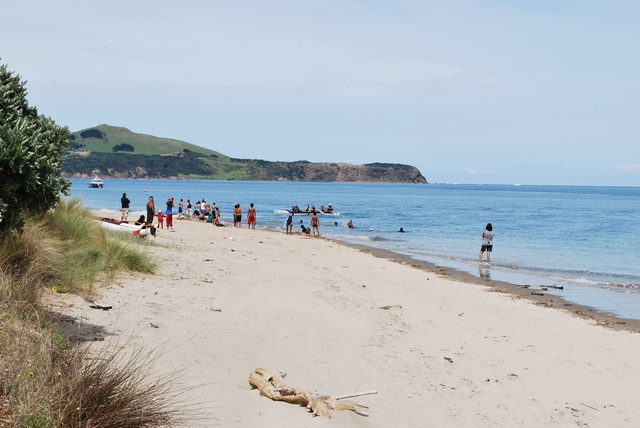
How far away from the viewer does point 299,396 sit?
230 inches

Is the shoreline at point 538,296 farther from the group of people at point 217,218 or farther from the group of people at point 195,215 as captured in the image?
the group of people at point 195,215

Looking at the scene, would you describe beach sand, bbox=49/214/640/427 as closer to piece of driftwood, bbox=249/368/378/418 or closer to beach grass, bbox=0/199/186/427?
piece of driftwood, bbox=249/368/378/418

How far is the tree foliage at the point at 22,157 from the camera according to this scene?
6.16m

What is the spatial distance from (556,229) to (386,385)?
4440cm

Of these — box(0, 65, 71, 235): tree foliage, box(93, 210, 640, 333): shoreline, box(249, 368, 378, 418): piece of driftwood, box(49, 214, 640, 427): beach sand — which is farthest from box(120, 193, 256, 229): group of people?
box(249, 368, 378, 418): piece of driftwood

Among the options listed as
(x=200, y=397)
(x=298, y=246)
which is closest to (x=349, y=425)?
(x=200, y=397)

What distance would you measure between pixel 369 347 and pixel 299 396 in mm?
3149

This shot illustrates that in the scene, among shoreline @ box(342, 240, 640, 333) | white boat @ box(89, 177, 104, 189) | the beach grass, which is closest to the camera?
the beach grass

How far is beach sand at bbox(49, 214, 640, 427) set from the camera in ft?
21.2

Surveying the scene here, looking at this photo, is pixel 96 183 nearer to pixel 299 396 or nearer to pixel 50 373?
pixel 299 396

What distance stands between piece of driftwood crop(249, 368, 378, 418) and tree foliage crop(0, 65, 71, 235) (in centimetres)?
313

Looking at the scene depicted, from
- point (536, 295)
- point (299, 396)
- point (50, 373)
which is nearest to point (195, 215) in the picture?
point (536, 295)

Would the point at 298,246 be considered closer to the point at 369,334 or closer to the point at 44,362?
the point at 369,334

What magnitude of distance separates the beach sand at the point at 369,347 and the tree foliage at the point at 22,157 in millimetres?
1614
